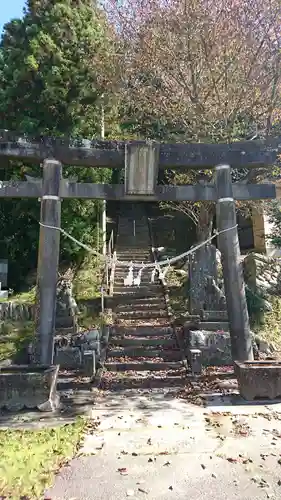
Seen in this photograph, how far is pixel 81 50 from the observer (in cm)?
1512

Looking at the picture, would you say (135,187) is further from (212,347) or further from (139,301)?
(139,301)

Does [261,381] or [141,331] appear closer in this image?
[261,381]

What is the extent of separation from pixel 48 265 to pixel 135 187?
225cm

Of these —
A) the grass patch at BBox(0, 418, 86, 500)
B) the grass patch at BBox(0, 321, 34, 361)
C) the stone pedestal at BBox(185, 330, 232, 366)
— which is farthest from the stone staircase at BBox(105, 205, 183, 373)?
the grass patch at BBox(0, 418, 86, 500)

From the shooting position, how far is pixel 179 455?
471 centimetres

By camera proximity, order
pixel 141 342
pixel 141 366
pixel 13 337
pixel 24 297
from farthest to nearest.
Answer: pixel 24 297 < pixel 13 337 < pixel 141 342 < pixel 141 366

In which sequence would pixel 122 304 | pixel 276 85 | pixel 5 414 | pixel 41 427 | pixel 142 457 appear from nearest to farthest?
pixel 142 457 → pixel 41 427 → pixel 5 414 → pixel 276 85 → pixel 122 304

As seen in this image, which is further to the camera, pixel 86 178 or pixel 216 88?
pixel 86 178

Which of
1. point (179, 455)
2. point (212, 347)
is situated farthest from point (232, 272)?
point (179, 455)

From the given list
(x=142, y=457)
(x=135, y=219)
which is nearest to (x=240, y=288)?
(x=142, y=457)

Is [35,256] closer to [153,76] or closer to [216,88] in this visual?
[153,76]

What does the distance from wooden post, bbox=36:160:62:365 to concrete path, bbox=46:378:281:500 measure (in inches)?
60.5

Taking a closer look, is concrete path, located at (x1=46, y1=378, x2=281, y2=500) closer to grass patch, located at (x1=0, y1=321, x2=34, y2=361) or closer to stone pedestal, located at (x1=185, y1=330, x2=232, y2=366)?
stone pedestal, located at (x1=185, y1=330, x2=232, y2=366)

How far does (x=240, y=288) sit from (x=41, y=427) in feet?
14.1
